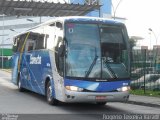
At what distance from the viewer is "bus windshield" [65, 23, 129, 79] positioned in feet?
46.7

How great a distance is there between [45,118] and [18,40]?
38.6 feet

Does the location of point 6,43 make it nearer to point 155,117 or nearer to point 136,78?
point 136,78

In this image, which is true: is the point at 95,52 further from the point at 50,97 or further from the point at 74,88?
the point at 50,97

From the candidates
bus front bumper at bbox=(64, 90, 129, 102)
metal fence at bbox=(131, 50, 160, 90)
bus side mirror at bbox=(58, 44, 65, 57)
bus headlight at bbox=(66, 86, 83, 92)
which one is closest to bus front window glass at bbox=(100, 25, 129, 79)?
bus front bumper at bbox=(64, 90, 129, 102)

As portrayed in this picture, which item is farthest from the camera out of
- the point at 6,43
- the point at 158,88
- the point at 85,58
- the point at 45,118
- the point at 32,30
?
the point at 6,43

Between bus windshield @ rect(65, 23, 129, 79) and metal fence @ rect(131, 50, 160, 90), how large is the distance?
7745 millimetres

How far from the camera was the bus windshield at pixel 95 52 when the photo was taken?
14234mm

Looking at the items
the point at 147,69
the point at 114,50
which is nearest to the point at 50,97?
the point at 114,50

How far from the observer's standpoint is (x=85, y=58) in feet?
47.0

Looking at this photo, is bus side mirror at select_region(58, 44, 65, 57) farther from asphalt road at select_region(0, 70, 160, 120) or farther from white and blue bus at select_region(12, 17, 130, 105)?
asphalt road at select_region(0, 70, 160, 120)

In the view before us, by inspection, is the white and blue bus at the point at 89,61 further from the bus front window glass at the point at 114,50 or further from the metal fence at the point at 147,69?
the metal fence at the point at 147,69

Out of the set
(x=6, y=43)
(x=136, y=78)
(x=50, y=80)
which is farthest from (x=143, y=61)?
(x=6, y=43)

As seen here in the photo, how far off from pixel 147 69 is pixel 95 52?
8.84 metres

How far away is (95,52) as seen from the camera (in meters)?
14.4
